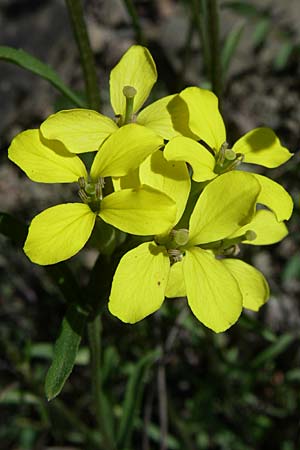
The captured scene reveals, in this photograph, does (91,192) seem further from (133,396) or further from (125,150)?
(133,396)

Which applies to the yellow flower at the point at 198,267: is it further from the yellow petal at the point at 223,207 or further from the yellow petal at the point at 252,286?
the yellow petal at the point at 252,286

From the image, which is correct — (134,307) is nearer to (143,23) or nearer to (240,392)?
(240,392)

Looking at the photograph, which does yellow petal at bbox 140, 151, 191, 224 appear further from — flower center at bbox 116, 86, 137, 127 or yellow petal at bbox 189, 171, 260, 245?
flower center at bbox 116, 86, 137, 127

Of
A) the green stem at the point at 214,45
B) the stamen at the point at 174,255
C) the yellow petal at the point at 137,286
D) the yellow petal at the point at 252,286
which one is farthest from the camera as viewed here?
the green stem at the point at 214,45

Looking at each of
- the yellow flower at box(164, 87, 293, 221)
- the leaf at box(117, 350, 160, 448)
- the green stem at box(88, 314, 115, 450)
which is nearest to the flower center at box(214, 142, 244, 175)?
the yellow flower at box(164, 87, 293, 221)

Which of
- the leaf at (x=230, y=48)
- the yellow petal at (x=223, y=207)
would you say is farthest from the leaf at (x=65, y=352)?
the leaf at (x=230, y=48)

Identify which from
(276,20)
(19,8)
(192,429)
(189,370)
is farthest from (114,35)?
(192,429)
